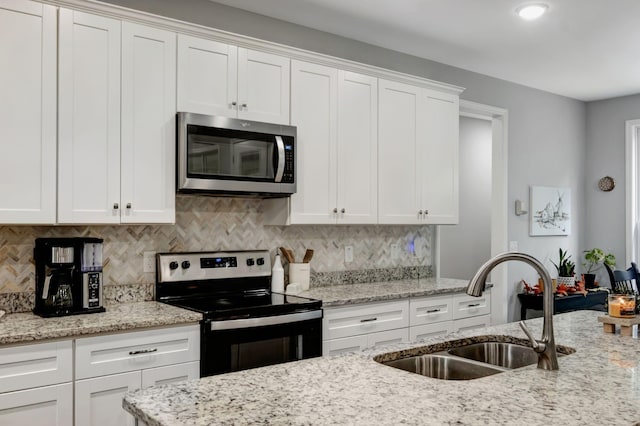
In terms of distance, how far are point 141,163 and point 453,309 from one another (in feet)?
7.90

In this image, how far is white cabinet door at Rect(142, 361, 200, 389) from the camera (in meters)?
2.60

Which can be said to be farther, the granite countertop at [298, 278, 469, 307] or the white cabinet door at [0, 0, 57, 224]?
the granite countertop at [298, 278, 469, 307]

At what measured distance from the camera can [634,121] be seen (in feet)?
19.8

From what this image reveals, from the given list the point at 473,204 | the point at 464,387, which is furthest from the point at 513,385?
A: the point at 473,204

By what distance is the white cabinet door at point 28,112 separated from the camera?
Result: 98.9 inches

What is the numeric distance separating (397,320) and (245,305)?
115 centimetres

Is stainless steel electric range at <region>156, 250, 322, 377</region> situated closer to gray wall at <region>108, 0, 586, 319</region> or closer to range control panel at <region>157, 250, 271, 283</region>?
range control panel at <region>157, 250, 271, 283</region>

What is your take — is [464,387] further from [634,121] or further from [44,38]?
[634,121]

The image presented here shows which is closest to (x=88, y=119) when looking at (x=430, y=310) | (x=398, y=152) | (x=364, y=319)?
(x=364, y=319)

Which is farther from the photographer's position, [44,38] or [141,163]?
[141,163]

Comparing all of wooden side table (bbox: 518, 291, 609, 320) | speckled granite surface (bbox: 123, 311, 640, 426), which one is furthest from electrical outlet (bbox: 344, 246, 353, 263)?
speckled granite surface (bbox: 123, 311, 640, 426)

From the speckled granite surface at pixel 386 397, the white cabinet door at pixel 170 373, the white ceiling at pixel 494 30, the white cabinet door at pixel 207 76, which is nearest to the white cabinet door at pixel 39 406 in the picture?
the white cabinet door at pixel 170 373

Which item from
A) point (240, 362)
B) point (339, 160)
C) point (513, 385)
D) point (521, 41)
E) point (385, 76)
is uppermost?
point (521, 41)

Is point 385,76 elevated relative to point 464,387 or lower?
elevated
